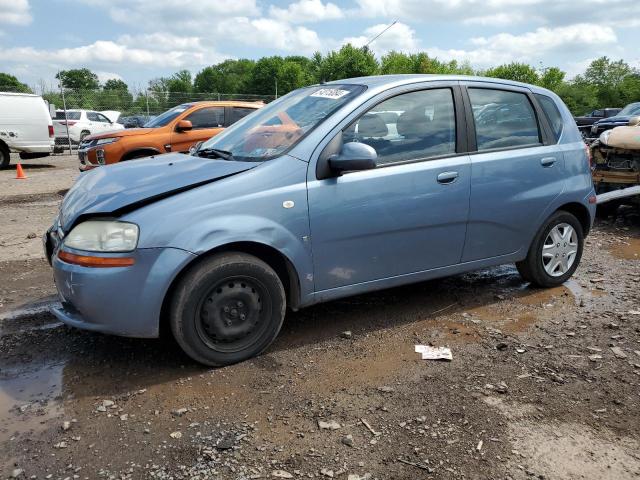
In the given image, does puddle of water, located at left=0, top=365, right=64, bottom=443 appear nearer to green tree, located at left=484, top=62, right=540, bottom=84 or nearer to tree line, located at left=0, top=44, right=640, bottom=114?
tree line, located at left=0, top=44, right=640, bottom=114

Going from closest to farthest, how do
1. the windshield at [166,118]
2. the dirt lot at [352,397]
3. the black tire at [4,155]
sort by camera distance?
the dirt lot at [352,397], the windshield at [166,118], the black tire at [4,155]

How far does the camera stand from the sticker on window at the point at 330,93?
3.97 meters

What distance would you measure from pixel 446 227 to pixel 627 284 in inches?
94.5

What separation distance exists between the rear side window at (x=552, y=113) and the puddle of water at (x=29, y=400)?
4.27 meters

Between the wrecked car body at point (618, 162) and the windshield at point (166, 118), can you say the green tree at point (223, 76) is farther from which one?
the wrecked car body at point (618, 162)

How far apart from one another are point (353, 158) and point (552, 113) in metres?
2.34

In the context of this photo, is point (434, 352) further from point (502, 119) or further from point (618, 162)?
point (618, 162)

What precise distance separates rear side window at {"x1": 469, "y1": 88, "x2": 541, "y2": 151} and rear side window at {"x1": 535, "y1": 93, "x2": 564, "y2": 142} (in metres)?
0.16

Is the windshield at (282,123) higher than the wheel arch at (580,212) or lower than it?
higher

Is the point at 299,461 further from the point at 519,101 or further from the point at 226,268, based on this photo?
the point at 519,101

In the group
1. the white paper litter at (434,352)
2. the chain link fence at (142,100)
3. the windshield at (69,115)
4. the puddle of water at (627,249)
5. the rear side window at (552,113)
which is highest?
the chain link fence at (142,100)

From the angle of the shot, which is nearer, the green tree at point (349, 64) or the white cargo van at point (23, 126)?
the white cargo van at point (23, 126)

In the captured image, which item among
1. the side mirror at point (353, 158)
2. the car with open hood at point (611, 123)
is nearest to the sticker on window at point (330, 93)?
the side mirror at point (353, 158)

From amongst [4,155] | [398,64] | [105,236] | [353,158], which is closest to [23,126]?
[4,155]
